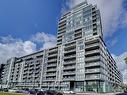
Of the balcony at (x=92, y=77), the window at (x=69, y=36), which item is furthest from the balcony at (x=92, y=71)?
the window at (x=69, y=36)

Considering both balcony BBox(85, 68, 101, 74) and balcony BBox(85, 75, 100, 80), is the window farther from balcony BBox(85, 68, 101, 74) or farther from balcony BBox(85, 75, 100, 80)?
balcony BBox(85, 75, 100, 80)

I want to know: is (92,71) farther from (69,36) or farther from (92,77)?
(69,36)

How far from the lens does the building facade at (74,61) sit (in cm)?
9219

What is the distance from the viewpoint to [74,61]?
102 metres

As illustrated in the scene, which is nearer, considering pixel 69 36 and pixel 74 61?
pixel 74 61

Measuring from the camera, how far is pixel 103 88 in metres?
90.0

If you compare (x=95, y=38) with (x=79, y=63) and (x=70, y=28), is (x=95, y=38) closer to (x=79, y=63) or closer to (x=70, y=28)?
(x=79, y=63)

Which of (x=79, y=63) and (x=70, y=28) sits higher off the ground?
(x=70, y=28)

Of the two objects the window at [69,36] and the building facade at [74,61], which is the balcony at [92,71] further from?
the window at [69,36]

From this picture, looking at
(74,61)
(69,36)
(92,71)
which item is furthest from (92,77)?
(69,36)

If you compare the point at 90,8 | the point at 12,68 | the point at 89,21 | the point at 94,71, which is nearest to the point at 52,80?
the point at 94,71

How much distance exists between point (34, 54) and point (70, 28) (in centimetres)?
3811

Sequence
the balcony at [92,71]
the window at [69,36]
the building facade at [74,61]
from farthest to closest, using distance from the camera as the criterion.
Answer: the window at [69,36], the building facade at [74,61], the balcony at [92,71]

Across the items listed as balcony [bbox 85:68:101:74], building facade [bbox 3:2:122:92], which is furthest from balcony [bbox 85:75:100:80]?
balcony [bbox 85:68:101:74]
